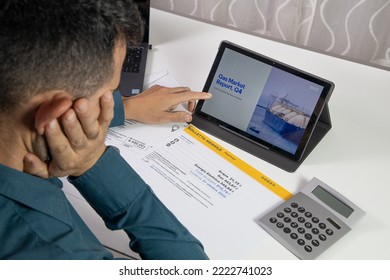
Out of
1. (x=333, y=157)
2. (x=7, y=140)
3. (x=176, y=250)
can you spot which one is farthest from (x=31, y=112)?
(x=333, y=157)

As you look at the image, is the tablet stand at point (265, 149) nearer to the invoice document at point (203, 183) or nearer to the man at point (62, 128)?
the invoice document at point (203, 183)

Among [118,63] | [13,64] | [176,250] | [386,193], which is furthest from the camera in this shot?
[386,193]

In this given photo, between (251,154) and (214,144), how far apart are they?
8 cm

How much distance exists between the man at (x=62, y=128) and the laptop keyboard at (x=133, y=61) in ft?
1.43

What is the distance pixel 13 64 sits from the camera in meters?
0.55

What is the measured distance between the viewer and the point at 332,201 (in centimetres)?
90

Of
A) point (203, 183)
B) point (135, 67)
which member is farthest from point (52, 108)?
point (135, 67)

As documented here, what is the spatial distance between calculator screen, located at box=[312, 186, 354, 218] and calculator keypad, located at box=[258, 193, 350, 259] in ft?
0.06

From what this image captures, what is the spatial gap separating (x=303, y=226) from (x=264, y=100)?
0.92 ft

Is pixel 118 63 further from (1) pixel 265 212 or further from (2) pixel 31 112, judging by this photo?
(1) pixel 265 212

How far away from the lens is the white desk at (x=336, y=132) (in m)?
0.86

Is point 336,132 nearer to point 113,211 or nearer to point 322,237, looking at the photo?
point 322,237

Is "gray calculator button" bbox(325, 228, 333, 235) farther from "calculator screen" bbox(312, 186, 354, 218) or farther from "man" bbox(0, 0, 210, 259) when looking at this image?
"man" bbox(0, 0, 210, 259)

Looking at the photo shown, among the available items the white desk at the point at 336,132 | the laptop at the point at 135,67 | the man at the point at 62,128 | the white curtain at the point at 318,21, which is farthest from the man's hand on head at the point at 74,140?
the white curtain at the point at 318,21
